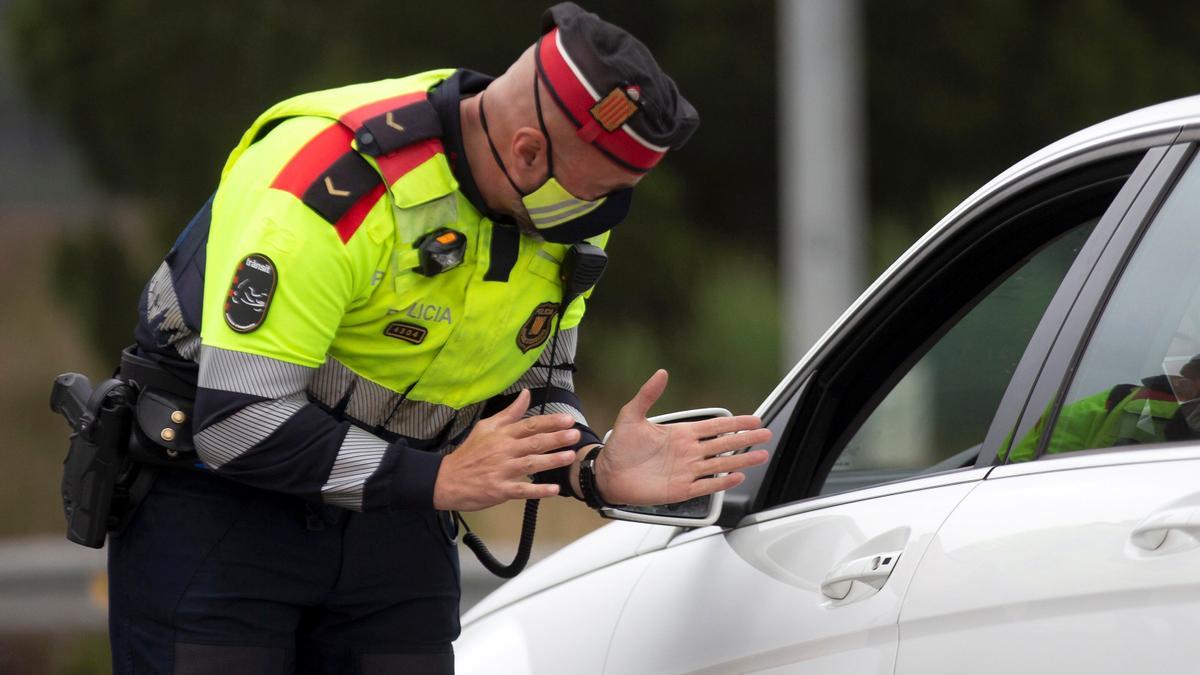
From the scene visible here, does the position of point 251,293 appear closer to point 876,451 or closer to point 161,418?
point 161,418

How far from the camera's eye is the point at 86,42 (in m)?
8.28

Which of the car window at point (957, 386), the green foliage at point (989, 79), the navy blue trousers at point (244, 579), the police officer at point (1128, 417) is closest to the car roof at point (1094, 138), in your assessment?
the car window at point (957, 386)

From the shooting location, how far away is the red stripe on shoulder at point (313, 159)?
2311mm

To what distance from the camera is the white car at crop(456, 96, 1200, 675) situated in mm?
1874

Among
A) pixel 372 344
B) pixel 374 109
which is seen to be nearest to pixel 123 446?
pixel 372 344

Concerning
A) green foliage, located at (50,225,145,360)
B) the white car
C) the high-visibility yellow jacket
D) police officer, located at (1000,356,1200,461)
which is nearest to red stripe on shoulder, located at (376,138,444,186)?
the high-visibility yellow jacket

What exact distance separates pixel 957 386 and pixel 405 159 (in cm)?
105

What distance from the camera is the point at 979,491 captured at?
2117mm

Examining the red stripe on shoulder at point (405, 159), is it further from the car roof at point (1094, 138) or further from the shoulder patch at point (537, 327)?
the car roof at point (1094, 138)

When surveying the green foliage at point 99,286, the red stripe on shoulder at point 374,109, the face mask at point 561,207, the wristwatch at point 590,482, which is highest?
the red stripe on shoulder at point 374,109

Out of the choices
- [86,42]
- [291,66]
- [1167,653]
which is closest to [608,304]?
[291,66]

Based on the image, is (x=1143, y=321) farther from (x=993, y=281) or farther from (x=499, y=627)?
(x=499, y=627)

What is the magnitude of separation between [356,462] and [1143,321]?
1.06 m

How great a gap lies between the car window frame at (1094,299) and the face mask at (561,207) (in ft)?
2.26
